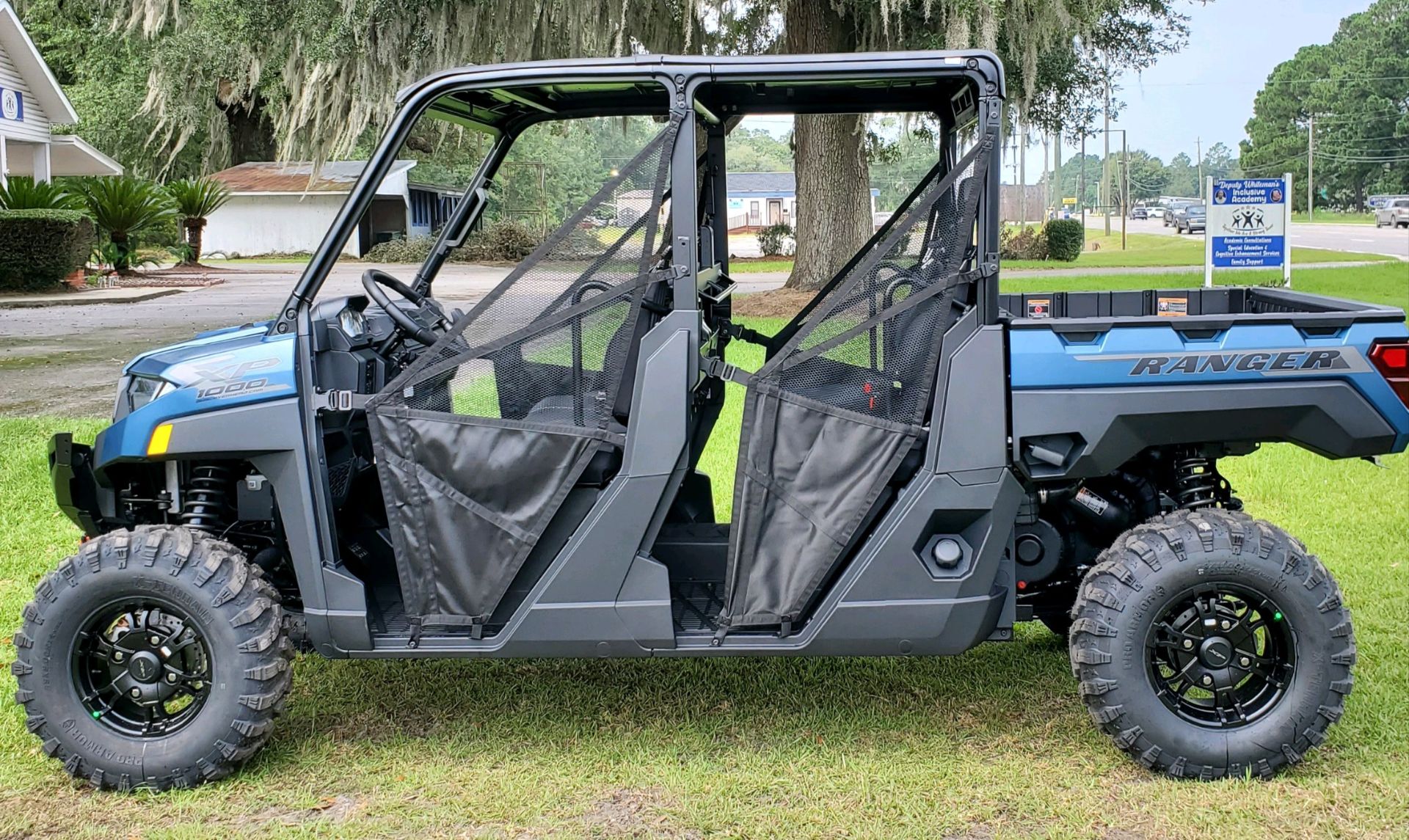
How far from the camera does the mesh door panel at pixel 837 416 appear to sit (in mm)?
3664

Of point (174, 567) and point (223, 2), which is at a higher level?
point (223, 2)

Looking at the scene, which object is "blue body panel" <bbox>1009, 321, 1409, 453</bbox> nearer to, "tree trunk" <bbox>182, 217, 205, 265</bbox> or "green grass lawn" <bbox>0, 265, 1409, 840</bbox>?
"green grass lawn" <bbox>0, 265, 1409, 840</bbox>

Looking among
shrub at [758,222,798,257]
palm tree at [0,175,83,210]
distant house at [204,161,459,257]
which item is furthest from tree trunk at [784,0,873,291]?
distant house at [204,161,459,257]

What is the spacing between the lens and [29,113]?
2658 cm

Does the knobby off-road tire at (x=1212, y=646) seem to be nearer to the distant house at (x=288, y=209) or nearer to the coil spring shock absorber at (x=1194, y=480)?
the coil spring shock absorber at (x=1194, y=480)

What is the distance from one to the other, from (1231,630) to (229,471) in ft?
9.95

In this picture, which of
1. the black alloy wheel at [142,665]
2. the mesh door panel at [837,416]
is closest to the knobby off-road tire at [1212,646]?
the mesh door panel at [837,416]

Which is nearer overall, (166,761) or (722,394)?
(166,761)

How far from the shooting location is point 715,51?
16.5m

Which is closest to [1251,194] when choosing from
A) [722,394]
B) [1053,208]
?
[722,394]

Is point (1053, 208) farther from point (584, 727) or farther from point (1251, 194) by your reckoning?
point (584, 727)

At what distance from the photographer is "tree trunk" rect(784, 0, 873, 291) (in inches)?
567

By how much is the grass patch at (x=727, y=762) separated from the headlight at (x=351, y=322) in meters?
1.26

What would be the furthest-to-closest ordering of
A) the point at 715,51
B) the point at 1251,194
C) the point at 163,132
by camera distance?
1. the point at 163,132
2. the point at 715,51
3. the point at 1251,194
